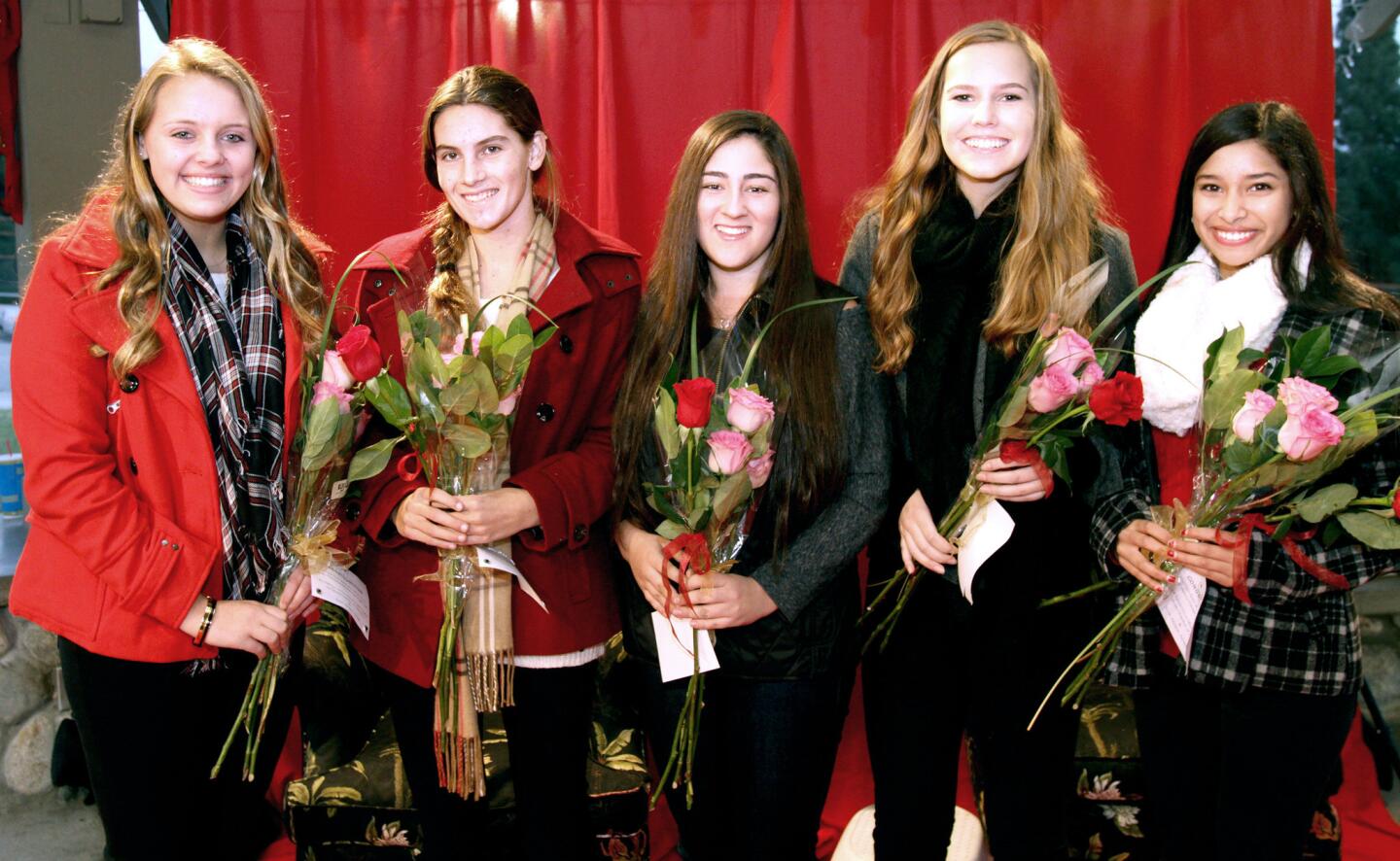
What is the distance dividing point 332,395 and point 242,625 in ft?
1.42

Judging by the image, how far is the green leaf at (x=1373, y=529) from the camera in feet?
5.57

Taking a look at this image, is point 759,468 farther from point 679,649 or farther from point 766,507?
point 679,649

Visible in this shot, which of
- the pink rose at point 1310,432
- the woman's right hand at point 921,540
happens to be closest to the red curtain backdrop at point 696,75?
the woman's right hand at point 921,540

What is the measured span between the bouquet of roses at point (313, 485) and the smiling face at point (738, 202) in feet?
2.20

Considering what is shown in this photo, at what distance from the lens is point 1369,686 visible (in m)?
3.24

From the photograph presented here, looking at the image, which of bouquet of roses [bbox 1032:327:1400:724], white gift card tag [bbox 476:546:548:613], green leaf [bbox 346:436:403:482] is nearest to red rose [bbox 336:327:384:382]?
green leaf [bbox 346:436:403:482]

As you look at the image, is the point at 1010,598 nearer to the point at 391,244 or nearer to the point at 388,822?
the point at 391,244

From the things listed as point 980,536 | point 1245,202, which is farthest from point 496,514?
point 1245,202

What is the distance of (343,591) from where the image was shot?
6.23 feet

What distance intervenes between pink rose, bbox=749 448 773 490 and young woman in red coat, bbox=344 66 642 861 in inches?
13.4

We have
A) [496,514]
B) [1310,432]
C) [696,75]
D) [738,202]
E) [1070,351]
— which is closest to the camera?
[1310,432]

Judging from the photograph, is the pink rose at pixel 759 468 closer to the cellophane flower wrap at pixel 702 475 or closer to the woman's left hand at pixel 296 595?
the cellophane flower wrap at pixel 702 475

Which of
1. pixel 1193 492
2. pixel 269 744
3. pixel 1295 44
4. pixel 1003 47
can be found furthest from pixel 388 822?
pixel 1295 44

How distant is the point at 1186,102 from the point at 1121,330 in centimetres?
141
